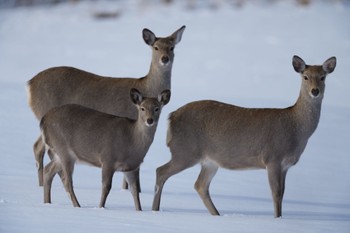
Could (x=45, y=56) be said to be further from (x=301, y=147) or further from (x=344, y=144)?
(x=301, y=147)

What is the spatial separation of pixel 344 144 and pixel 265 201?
4.99 m

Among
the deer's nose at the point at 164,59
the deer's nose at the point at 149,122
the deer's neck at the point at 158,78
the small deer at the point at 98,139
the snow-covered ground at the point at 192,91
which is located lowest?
the snow-covered ground at the point at 192,91

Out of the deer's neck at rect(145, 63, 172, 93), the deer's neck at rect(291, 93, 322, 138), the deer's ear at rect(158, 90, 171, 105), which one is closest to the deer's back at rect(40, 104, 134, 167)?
the deer's ear at rect(158, 90, 171, 105)

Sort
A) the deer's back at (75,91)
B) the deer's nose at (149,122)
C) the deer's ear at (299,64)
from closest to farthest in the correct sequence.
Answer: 1. the deer's nose at (149,122)
2. the deer's ear at (299,64)
3. the deer's back at (75,91)

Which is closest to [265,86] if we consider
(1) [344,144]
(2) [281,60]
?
(2) [281,60]

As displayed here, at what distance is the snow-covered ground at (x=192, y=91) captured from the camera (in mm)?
10734

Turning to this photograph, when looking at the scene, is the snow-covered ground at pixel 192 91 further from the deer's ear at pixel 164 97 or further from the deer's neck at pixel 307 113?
the deer's ear at pixel 164 97

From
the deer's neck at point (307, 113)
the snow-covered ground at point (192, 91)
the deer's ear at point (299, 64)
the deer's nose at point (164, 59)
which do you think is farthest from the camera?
the deer's nose at point (164, 59)

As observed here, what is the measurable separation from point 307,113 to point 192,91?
10722mm

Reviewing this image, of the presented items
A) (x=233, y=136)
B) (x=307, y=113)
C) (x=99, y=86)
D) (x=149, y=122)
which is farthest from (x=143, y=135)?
(x=99, y=86)

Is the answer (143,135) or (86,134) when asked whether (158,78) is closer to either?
(143,135)

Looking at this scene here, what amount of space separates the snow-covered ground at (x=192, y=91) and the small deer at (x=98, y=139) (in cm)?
46

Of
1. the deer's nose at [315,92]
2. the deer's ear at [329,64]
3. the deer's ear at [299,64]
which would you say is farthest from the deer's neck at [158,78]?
the deer's nose at [315,92]

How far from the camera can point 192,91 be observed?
920 inches
